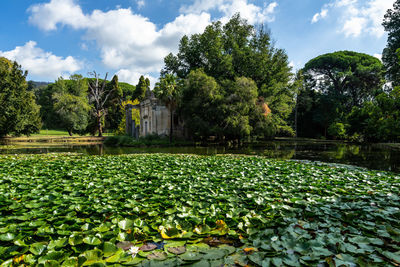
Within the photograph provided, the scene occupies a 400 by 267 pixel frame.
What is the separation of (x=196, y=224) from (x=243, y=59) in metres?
25.4

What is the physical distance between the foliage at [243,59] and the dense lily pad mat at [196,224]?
2069 cm

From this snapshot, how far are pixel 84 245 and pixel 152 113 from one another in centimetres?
2517

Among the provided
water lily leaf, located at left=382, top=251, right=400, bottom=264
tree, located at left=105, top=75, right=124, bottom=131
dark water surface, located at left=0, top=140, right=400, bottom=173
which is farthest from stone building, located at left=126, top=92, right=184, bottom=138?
water lily leaf, located at left=382, top=251, right=400, bottom=264

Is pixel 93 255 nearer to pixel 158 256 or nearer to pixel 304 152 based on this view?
pixel 158 256

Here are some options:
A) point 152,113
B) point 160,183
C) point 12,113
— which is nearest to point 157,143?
point 152,113

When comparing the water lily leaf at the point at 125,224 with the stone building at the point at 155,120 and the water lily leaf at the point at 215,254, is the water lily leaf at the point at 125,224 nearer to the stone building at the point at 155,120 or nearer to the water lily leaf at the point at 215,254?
the water lily leaf at the point at 215,254

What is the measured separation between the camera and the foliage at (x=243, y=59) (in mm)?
26266

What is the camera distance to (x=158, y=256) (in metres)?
2.54

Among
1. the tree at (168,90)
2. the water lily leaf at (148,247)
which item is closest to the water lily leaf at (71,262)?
the water lily leaf at (148,247)

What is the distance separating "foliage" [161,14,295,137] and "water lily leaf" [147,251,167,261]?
22.7m

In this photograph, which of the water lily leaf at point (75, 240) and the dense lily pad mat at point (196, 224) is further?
the water lily leaf at point (75, 240)

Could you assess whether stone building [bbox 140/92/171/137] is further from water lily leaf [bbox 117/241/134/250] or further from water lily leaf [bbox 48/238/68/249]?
water lily leaf [bbox 48/238/68/249]

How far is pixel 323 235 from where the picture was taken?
2.87 metres

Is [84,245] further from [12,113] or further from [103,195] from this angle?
[12,113]
